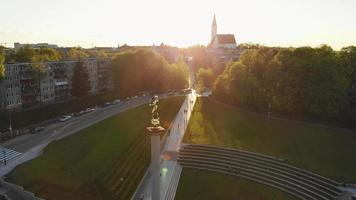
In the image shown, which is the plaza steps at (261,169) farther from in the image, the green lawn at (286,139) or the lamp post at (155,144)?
the lamp post at (155,144)

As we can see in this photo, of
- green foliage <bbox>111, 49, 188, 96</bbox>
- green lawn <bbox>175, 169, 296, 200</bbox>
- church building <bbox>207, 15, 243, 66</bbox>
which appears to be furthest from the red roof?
green lawn <bbox>175, 169, 296, 200</bbox>

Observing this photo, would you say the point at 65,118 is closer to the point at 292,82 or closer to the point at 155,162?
the point at 155,162

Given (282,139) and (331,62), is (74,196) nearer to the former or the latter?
(282,139)

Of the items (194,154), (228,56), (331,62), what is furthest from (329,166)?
(228,56)

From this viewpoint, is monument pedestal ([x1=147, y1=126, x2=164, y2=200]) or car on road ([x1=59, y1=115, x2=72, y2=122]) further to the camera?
car on road ([x1=59, y1=115, x2=72, y2=122])

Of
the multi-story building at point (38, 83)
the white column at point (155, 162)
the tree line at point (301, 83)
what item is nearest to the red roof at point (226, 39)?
the multi-story building at point (38, 83)

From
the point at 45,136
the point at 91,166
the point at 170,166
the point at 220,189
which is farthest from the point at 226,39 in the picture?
the point at 91,166

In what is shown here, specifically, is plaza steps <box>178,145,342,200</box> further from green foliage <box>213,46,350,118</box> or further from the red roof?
the red roof
